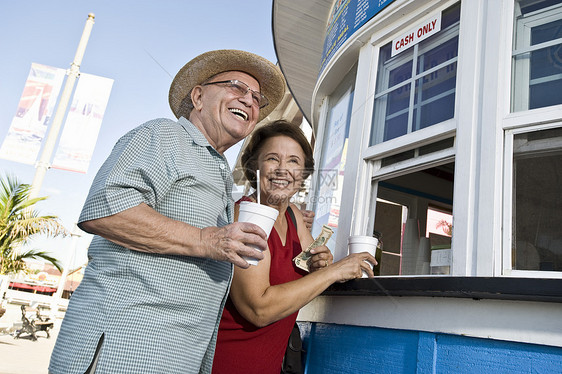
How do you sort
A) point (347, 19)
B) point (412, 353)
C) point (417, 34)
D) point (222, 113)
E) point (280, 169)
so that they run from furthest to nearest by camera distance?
point (347, 19), point (417, 34), point (280, 169), point (222, 113), point (412, 353)

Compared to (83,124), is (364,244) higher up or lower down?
lower down

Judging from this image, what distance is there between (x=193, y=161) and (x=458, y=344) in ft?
3.83

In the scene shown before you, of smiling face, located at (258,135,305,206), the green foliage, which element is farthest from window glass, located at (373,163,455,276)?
the green foliage

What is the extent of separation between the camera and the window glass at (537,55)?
183cm

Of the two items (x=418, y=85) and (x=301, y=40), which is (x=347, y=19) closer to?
(x=418, y=85)

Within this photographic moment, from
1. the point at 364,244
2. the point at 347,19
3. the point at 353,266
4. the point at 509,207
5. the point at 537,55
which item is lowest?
the point at 353,266

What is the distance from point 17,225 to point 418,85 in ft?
34.0

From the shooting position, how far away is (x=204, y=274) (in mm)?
1452

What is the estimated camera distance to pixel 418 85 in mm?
2508

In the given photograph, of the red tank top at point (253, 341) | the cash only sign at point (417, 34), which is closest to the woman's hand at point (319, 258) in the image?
the red tank top at point (253, 341)

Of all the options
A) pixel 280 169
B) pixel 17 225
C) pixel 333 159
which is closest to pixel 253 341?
pixel 280 169

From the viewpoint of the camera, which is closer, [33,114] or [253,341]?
[253,341]

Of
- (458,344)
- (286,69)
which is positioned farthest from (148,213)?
(286,69)

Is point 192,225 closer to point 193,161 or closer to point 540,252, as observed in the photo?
point 193,161
